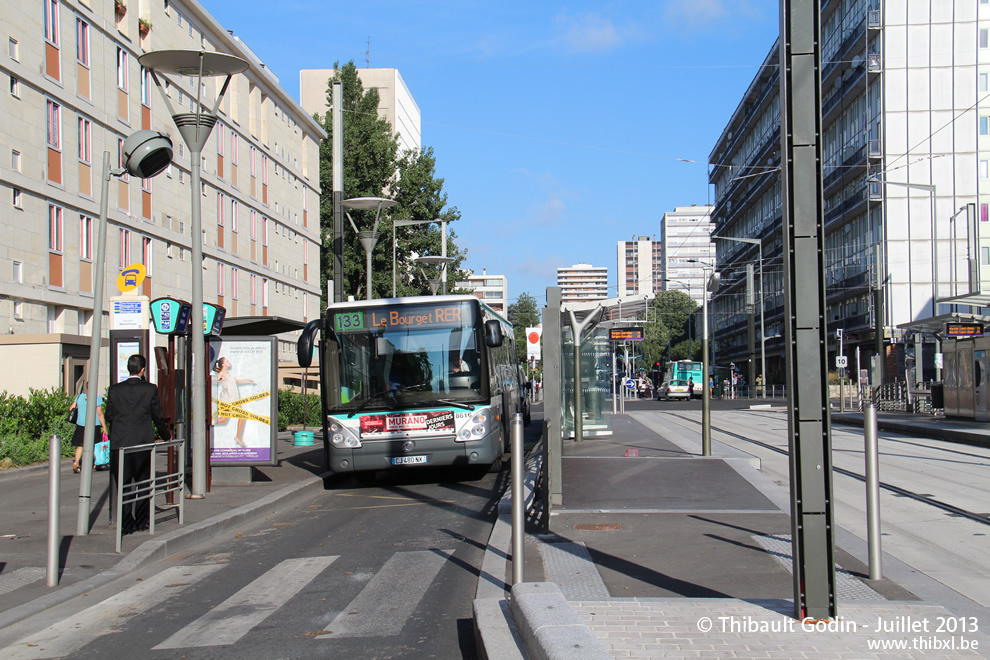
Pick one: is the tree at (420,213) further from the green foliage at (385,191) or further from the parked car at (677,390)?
the parked car at (677,390)

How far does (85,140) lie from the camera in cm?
2981

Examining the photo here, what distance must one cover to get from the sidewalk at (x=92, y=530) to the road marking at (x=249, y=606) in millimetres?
1287

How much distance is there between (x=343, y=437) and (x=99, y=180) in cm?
2108

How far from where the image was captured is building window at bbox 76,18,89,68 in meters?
29.4

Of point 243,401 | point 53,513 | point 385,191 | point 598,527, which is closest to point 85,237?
point 243,401

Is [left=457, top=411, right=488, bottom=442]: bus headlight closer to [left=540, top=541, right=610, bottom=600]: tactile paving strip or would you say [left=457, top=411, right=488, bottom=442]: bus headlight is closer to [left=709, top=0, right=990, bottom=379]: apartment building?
[left=540, top=541, right=610, bottom=600]: tactile paving strip

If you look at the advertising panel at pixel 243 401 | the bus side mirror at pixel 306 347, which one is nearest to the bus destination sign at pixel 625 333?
the bus side mirror at pixel 306 347

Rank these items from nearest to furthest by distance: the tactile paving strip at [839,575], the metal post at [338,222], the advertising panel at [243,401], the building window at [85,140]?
the tactile paving strip at [839,575] < the advertising panel at [243,401] < the metal post at [338,222] < the building window at [85,140]

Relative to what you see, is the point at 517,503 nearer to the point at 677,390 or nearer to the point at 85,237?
the point at 85,237

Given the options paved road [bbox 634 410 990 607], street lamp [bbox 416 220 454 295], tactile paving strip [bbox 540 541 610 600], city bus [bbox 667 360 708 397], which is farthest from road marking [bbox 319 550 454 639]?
city bus [bbox 667 360 708 397]

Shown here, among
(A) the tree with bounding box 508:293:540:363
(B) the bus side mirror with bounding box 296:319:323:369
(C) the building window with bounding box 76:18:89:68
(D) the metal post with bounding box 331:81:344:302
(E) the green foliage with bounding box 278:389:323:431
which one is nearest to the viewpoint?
(B) the bus side mirror with bounding box 296:319:323:369

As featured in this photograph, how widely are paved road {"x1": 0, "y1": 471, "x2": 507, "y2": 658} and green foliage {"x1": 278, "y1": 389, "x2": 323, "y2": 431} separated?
18925 millimetres

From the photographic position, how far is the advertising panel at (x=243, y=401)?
13391mm

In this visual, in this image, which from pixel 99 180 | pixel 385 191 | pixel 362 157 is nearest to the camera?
pixel 99 180
